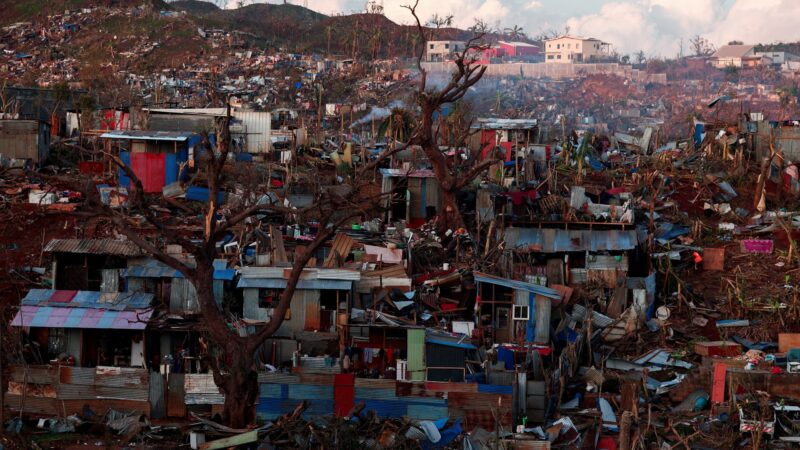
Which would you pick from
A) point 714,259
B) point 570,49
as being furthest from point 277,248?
point 570,49

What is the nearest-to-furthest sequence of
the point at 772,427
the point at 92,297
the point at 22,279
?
the point at 772,427 < the point at 92,297 < the point at 22,279

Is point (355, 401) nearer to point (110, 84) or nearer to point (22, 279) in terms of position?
point (22, 279)

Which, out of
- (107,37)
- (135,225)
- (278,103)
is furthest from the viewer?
(107,37)

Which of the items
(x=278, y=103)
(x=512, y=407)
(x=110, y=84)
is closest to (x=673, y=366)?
(x=512, y=407)

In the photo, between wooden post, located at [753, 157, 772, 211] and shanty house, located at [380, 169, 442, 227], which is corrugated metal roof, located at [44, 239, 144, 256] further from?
wooden post, located at [753, 157, 772, 211]

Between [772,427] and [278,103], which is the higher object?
[278,103]

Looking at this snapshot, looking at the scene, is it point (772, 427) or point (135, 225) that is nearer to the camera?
point (772, 427)

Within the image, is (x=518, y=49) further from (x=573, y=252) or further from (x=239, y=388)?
(x=239, y=388)
